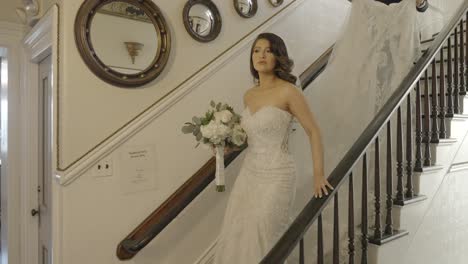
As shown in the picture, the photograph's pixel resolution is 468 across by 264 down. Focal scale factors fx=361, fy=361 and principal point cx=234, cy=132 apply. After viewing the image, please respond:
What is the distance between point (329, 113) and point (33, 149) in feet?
6.90

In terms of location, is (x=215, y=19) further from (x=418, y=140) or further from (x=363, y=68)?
(x=418, y=140)

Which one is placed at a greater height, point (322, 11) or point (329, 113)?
point (322, 11)

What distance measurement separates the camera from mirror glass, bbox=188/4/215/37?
8.09 feet

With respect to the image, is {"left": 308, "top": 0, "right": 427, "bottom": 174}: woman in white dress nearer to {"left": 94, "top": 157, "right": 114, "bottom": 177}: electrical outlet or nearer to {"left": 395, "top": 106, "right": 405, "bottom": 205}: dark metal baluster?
{"left": 395, "top": 106, "right": 405, "bottom": 205}: dark metal baluster

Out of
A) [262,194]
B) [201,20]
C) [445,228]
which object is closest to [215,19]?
[201,20]

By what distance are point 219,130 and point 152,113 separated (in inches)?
25.9

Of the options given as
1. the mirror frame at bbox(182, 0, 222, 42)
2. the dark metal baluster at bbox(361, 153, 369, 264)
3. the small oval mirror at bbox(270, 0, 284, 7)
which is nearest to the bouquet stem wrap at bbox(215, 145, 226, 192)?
the dark metal baluster at bbox(361, 153, 369, 264)

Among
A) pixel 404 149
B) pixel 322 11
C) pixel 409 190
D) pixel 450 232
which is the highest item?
pixel 322 11

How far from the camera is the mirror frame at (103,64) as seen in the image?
199cm

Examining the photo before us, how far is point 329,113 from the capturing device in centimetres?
242

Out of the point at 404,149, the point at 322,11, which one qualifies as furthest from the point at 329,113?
the point at 322,11

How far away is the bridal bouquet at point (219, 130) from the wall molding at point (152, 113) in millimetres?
466

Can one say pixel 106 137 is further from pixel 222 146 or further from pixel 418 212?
pixel 418 212

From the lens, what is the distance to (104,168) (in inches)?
80.9
